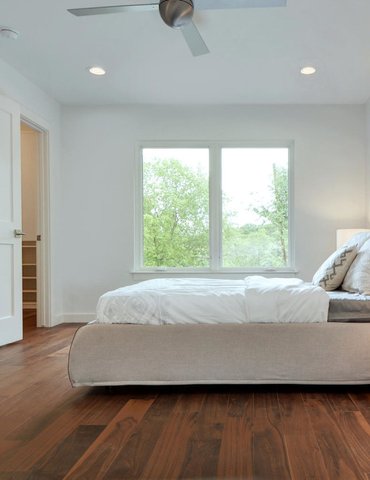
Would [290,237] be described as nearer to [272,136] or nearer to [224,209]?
[224,209]

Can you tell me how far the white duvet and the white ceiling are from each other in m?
1.90

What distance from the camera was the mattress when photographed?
2393mm

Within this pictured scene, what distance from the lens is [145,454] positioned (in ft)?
5.27

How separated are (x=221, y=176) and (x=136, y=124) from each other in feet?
3.67

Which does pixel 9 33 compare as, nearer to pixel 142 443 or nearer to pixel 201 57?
pixel 201 57

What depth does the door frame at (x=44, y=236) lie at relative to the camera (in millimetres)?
4594

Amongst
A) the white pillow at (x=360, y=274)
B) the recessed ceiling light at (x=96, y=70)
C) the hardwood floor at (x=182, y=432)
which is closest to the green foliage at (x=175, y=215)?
the recessed ceiling light at (x=96, y=70)

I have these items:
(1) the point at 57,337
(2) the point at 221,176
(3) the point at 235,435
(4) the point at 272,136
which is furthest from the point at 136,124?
(3) the point at 235,435

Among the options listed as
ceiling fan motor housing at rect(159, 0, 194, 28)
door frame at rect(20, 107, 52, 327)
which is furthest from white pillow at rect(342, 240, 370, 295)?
door frame at rect(20, 107, 52, 327)

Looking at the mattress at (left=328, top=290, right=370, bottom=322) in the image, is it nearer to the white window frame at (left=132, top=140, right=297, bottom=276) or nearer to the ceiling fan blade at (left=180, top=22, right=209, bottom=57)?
the ceiling fan blade at (left=180, top=22, right=209, bottom=57)

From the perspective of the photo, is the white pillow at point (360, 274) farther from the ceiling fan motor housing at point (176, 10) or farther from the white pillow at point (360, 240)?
the ceiling fan motor housing at point (176, 10)

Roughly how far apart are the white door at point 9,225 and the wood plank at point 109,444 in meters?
1.95

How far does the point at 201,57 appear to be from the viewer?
12.0ft

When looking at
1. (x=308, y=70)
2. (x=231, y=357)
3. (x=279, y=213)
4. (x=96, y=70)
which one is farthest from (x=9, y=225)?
(x=308, y=70)
